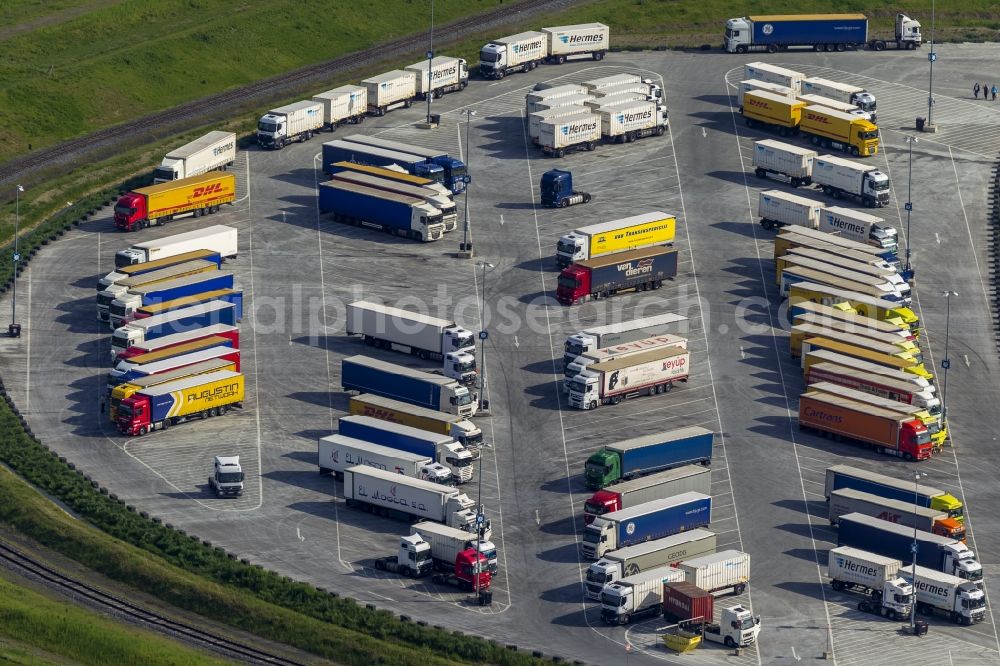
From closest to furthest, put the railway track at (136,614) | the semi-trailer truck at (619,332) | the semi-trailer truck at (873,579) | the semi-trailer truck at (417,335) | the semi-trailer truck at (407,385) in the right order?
1. the railway track at (136,614)
2. the semi-trailer truck at (873,579)
3. the semi-trailer truck at (407,385)
4. the semi-trailer truck at (417,335)
5. the semi-trailer truck at (619,332)

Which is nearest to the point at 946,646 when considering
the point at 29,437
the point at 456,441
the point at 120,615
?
the point at 456,441

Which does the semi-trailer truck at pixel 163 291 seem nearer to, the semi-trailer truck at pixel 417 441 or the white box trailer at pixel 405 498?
the semi-trailer truck at pixel 417 441

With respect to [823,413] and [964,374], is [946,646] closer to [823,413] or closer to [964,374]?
[823,413]

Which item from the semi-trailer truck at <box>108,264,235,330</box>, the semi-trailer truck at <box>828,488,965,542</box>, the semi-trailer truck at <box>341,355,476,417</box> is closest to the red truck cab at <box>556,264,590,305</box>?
the semi-trailer truck at <box>341,355,476,417</box>

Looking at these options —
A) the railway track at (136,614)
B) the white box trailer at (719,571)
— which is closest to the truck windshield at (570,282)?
the white box trailer at (719,571)

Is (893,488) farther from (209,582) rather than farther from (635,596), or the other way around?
(209,582)

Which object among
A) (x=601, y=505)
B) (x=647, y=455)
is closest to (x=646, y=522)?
(x=601, y=505)
